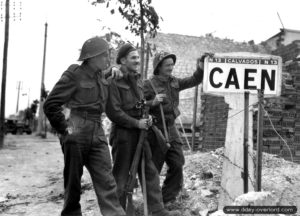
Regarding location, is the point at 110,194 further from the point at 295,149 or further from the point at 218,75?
the point at 295,149

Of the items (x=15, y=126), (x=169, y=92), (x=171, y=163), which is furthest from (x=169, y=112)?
(x=15, y=126)

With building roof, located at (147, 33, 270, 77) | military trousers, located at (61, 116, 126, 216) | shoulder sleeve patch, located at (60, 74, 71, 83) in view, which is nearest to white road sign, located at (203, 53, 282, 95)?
military trousers, located at (61, 116, 126, 216)

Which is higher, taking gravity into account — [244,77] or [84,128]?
[244,77]

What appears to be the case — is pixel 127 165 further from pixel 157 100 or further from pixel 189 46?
pixel 189 46

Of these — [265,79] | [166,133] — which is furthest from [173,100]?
[265,79]

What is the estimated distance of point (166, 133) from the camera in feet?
16.9

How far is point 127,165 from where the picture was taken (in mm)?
4941

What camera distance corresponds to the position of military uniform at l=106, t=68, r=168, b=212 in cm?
485

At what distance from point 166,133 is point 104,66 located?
1.09 meters

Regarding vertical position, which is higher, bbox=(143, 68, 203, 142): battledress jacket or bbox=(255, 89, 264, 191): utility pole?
bbox=(143, 68, 203, 142): battledress jacket

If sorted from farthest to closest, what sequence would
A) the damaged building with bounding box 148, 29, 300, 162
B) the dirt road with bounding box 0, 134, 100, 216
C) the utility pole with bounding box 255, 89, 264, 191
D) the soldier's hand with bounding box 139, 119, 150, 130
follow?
the damaged building with bounding box 148, 29, 300, 162 < the dirt road with bounding box 0, 134, 100, 216 < the soldier's hand with bounding box 139, 119, 150, 130 < the utility pole with bounding box 255, 89, 264, 191

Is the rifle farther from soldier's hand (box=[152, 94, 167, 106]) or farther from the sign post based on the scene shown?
the sign post

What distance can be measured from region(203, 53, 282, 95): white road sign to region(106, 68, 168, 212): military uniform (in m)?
0.88

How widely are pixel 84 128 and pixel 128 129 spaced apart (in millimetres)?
683
